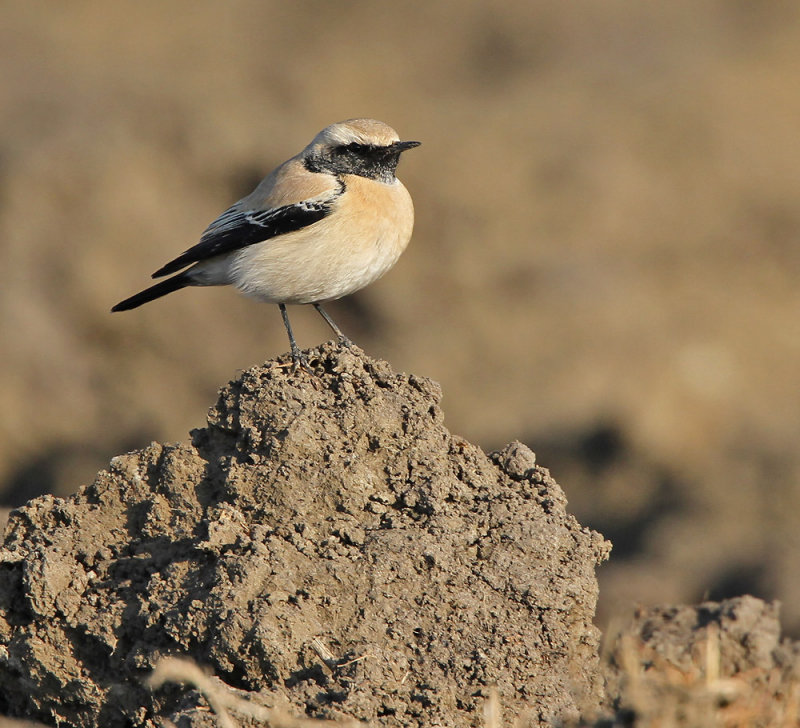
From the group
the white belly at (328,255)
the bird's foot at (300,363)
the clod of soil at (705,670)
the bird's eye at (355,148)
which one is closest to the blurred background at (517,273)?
the clod of soil at (705,670)

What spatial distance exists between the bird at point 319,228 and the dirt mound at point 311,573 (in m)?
1.57

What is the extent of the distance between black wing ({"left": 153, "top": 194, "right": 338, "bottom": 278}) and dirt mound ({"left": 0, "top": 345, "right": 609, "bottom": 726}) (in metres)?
1.75

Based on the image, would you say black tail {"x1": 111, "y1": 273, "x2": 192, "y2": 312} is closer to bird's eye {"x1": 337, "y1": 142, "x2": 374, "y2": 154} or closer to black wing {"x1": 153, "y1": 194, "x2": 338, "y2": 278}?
black wing {"x1": 153, "y1": 194, "x2": 338, "y2": 278}

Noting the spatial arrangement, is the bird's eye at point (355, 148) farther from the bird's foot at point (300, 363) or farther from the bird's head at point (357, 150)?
the bird's foot at point (300, 363)

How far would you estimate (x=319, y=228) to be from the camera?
7.41 metres

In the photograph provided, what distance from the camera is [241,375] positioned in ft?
19.2

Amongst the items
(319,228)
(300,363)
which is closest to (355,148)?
(319,228)

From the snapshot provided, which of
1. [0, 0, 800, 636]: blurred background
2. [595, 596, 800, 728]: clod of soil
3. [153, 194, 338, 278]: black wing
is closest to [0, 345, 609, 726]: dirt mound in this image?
[595, 596, 800, 728]: clod of soil

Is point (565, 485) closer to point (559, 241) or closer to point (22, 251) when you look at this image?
point (559, 241)

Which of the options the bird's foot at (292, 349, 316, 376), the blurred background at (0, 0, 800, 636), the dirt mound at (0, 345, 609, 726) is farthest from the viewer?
the blurred background at (0, 0, 800, 636)

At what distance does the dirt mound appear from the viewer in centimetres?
489

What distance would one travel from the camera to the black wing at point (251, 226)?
7.47 metres

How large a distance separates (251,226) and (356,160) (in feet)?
2.72

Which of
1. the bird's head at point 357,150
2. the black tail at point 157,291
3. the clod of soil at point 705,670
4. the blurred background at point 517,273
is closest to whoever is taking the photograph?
the clod of soil at point 705,670
